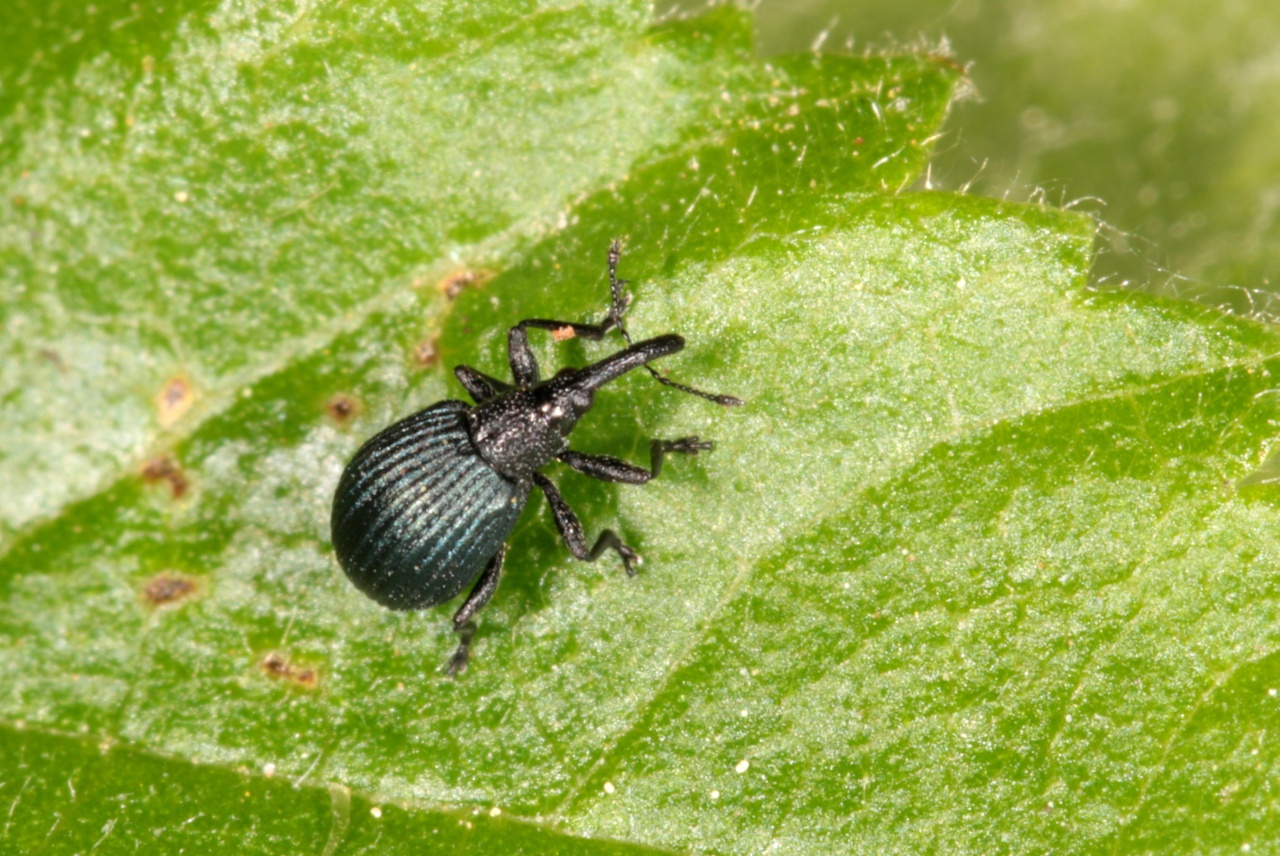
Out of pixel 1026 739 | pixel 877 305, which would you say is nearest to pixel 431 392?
pixel 877 305

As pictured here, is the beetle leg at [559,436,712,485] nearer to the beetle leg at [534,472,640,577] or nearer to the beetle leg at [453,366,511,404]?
the beetle leg at [534,472,640,577]

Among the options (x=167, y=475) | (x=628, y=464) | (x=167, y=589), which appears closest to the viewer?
(x=628, y=464)

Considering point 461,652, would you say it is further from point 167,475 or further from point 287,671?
point 167,475

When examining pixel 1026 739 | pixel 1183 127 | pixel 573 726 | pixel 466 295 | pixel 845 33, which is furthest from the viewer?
pixel 845 33

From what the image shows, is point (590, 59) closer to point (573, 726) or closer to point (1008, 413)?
point (1008, 413)

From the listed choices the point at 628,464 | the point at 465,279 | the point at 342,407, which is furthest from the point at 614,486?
the point at 342,407

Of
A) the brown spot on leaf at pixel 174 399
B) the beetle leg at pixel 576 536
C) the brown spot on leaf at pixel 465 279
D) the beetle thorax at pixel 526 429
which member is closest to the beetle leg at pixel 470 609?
the beetle leg at pixel 576 536

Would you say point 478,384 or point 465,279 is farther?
point 478,384

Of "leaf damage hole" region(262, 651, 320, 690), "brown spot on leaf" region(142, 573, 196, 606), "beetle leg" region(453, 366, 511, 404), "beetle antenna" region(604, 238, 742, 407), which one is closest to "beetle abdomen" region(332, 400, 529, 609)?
"beetle leg" region(453, 366, 511, 404)
